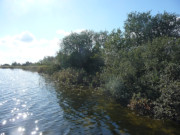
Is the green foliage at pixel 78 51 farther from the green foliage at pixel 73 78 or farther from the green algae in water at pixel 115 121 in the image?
the green algae in water at pixel 115 121

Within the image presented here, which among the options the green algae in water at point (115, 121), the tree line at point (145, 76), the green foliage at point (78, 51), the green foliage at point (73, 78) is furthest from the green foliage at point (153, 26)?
the green algae in water at point (115, 121)

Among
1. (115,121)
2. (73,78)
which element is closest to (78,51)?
(73,78)

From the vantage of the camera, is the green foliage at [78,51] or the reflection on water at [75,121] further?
the green foliage at [78,51]

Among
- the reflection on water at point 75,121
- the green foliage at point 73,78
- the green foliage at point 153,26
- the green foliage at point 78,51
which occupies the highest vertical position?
the green foliage at point 153,26

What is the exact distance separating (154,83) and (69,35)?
70.8ft

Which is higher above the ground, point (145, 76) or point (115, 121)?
point (145, 76)

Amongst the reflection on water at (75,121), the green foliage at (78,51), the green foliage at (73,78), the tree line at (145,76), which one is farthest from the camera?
the green foliage at (78,51)

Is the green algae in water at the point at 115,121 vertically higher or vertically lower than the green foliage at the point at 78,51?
lower

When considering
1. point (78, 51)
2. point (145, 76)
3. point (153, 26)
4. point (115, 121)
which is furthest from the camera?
point (78, 51)

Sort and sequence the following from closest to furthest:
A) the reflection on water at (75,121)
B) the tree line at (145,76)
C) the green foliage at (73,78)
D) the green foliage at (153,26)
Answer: the reflection on water at (75,121) → the tree line at (145,76) → the green foliage at (73,78) → the green foliage at (153,26)

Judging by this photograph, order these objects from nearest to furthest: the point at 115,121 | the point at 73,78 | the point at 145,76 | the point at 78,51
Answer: the point at 115,121 → the point at 145,76 → the point at 73,78 → the point at 78,51

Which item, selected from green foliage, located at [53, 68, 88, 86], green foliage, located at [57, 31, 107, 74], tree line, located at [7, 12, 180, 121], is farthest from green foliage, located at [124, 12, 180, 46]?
green foliage, located at [53, 68, 88, 86]

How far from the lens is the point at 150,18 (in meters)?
23.4

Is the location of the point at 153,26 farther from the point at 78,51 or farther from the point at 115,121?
the point at 115,121
